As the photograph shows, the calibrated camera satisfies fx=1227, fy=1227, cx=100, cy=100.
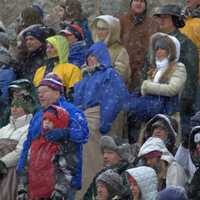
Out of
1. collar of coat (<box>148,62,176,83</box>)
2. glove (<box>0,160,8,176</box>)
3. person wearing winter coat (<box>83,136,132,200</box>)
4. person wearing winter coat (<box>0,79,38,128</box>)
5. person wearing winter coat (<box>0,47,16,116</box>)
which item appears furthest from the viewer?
person wearing winter coat (<box>0,47,16,116</box>)

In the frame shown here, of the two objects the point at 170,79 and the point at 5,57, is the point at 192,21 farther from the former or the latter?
the point at 5,57

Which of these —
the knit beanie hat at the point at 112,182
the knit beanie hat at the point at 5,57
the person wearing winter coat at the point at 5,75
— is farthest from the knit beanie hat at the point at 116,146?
the knit beanie hat at the point at 5,57

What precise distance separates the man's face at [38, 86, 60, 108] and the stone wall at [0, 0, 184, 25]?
4937 millimetres

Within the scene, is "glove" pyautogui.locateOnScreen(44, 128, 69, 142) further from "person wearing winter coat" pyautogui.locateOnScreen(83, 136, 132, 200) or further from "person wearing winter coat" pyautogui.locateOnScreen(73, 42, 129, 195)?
"person wearing winter coat" pyautogui.locateOnScreen(73, 42, 129, 195)

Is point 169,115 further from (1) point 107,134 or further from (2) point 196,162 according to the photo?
(2) point 196,162

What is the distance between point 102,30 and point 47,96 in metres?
2.48

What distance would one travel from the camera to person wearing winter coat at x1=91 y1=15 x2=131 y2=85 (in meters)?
14.4

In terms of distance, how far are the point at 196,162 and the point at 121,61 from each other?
2825mm

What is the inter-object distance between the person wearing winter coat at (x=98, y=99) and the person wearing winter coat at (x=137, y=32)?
106cm

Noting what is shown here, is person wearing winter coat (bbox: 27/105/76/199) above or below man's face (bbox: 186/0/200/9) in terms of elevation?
below

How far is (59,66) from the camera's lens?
14.4m

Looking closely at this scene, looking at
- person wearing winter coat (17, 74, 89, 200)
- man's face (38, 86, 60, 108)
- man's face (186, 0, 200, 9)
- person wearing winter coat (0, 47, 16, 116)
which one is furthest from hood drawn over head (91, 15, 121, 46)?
man's face (38, 86, 60, 108)

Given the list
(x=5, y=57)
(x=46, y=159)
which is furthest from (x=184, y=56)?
(x=46, y=159)

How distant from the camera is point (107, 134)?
13547 mm
